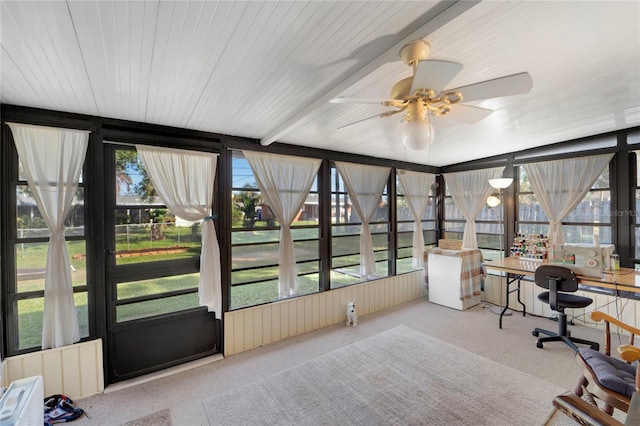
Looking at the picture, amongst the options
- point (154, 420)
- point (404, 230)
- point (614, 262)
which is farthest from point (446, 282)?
point (154, 420)

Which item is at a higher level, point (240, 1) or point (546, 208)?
point (240, 1)

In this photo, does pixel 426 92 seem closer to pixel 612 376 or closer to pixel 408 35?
pixel 408 35

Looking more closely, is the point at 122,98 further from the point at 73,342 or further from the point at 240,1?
the point at 73,342

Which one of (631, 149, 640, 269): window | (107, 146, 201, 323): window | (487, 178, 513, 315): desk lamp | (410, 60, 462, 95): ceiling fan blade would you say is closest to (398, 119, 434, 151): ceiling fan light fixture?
(410, 60, 462, 95): ceiling fan blade

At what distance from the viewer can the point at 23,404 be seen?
5.51 feet

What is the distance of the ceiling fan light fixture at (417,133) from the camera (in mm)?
1555

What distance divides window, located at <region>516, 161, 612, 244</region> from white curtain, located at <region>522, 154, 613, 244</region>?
115 mm

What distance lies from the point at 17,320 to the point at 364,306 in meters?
3.86

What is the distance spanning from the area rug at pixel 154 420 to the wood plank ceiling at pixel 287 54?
2.54m

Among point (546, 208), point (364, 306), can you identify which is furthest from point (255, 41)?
point (546, 208)

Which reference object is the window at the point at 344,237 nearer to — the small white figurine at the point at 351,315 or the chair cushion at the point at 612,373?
the small white figurine at the point at 351,315

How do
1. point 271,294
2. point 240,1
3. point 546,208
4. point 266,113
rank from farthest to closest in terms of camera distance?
point 546,208 → point 271,294 → point 266,113 → point 240,1

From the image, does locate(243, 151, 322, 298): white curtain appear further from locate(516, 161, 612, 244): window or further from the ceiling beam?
locate(516, 161, 612, 244): window

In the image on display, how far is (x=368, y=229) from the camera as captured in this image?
4.34 meters
